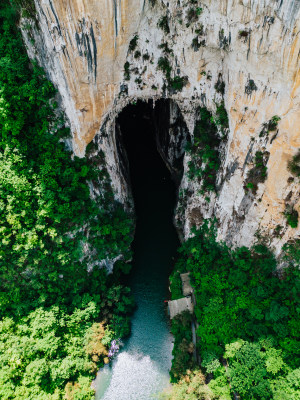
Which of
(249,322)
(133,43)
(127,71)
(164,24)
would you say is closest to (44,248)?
(127,71)

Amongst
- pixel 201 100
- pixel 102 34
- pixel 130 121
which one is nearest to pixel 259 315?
pixel 201 100

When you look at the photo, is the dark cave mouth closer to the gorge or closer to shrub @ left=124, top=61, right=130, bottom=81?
the gorge

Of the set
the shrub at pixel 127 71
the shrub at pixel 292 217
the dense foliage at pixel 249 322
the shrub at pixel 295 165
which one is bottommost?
the dense foliage at pixel 249 322

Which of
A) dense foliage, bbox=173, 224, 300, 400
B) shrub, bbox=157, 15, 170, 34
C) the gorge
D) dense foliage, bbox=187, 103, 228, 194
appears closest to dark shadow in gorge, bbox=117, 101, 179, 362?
the gorge

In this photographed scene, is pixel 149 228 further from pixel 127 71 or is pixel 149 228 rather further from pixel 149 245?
pixel 127 71

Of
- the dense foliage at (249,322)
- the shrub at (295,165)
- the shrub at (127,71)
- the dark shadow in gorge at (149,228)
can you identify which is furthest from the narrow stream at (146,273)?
the shrub at (295,165)

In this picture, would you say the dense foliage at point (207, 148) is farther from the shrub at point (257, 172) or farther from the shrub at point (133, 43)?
the shrub at point (133, 43)

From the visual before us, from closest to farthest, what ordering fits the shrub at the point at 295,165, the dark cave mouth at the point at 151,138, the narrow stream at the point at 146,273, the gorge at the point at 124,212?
the shrub at the point at 295,165
the gorge at the point at 124,212
the narrow stream at the point at 146,273
the dark cave mouth at the point at 151,138
